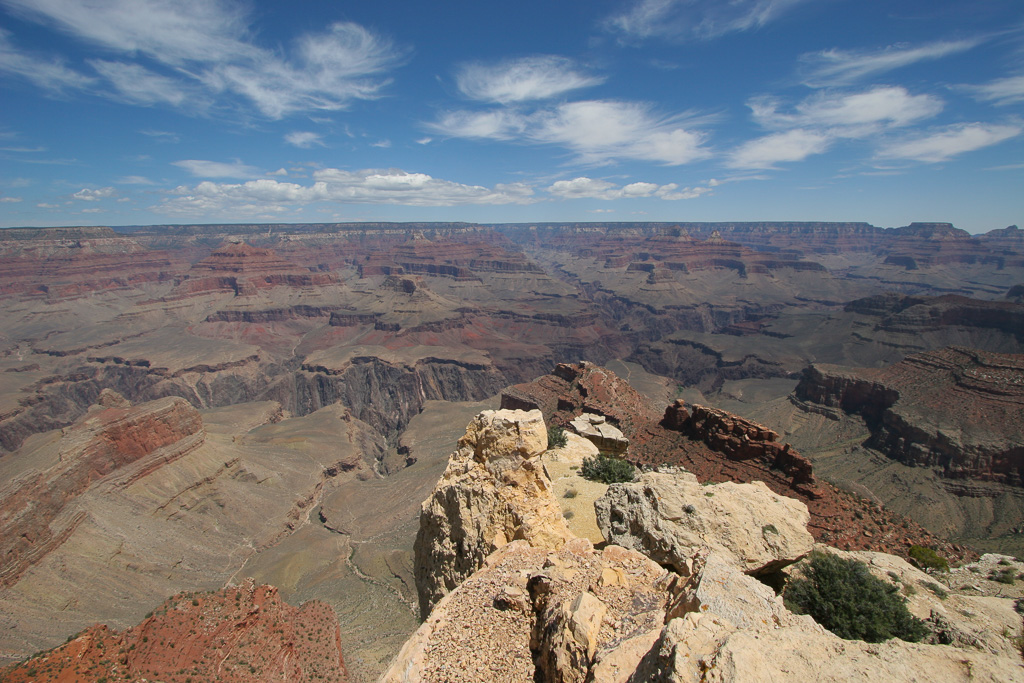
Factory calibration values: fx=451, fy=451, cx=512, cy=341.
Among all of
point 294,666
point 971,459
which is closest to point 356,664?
point 294,666

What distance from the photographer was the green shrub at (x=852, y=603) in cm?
1205

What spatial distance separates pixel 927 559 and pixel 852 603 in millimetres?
8362

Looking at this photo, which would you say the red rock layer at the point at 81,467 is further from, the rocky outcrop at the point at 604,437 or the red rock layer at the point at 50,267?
the red rock layer at the point at 50,267

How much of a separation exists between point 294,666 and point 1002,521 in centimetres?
6153

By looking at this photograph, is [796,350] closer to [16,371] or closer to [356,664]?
[356,664]

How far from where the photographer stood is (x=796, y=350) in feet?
393

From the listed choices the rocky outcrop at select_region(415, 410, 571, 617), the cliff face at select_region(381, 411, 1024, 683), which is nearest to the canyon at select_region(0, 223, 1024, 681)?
the cliff face at select_region(381, 411, 1024, 683)

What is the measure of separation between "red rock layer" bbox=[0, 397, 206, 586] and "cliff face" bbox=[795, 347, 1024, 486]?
286 ft

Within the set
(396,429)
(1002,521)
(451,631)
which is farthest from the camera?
(396,429)

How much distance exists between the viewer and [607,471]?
22.9 m

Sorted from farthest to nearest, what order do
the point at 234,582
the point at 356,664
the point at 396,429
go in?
the point at 396,429
the point at 234,582
the point at 356,664

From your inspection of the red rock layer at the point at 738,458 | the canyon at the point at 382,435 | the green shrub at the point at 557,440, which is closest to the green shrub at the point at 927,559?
the red rock layer at the point at 738,458

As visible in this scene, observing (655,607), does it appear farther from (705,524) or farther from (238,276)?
(238,276)

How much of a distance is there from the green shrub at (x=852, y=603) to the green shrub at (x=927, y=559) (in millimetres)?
5877
